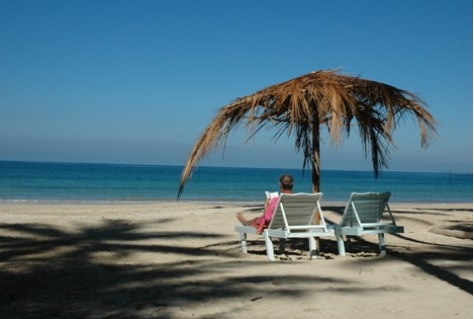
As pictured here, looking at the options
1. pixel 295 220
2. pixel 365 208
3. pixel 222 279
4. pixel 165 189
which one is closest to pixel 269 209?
pixel 295 220

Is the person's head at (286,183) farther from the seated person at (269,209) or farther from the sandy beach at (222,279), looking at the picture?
the sandy beach at (222,279)

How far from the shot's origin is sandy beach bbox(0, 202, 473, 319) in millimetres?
4719

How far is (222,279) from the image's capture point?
231 inches

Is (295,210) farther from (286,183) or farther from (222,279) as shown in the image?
(222,279)

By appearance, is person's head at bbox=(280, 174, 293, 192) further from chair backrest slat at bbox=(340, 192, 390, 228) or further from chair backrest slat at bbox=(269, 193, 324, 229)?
chair backrest slat at bbox=(340, 192, 390, 228)

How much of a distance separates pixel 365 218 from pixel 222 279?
2.78 meters

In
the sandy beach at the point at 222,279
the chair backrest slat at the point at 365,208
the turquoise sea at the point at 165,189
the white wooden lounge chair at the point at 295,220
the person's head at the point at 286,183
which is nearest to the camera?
the sandy beach at the point at 222,279

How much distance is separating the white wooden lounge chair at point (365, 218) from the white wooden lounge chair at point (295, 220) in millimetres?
279

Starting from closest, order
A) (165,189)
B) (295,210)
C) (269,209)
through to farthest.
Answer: (295,210) → (269,209) → (165,189)

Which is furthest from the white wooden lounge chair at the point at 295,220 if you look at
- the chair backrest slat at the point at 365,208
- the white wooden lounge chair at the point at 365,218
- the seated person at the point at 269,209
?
the chair backrest slat at the point at 365,208

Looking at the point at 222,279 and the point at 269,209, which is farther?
the point at 269,209

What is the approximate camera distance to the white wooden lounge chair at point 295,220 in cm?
730

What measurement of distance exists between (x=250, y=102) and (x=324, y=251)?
2.32 m

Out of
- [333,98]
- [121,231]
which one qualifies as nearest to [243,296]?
[333,98]
